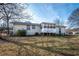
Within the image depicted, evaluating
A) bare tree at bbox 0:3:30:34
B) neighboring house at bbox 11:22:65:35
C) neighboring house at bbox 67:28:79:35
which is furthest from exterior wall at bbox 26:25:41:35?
neighboring house at bbox 67:28:79:35

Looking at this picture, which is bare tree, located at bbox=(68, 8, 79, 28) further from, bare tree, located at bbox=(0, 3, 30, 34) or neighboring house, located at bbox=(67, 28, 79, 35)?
bare tree, located at bbox=(0, 3, 30, 34)

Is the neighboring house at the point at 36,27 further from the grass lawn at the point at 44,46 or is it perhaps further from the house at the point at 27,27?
the grass lawn at the point at 44,46

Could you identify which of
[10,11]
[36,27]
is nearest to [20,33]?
[36,27]

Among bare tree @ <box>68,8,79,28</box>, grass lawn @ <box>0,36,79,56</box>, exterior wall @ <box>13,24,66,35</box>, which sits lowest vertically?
grass lawn @ <box>0,36,79,56</box>

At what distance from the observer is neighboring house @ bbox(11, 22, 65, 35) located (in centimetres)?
436

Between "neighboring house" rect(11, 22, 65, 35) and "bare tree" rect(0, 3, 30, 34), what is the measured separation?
0.13 meters

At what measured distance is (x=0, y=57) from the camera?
434cm

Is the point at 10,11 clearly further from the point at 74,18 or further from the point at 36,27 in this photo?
the point at 74,18

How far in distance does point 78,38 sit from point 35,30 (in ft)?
2.52

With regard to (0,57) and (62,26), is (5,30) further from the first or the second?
(62,26)

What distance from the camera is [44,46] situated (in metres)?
4.38

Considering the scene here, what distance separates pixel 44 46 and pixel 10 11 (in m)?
0.87

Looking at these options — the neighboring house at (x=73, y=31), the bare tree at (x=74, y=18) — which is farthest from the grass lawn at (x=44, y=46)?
the bare tree at (x=74, y=18)

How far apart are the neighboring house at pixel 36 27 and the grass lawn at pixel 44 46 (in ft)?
0.35
